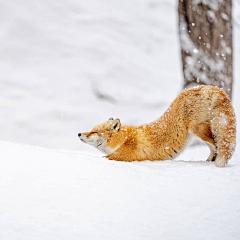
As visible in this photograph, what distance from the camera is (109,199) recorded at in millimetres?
2545

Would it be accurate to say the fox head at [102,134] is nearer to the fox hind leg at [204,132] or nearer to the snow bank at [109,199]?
the snow bank at [109,199]

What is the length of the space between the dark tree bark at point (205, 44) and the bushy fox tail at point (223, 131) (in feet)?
7.35

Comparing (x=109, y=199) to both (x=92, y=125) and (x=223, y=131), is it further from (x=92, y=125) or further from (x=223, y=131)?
(x=92, y=125)

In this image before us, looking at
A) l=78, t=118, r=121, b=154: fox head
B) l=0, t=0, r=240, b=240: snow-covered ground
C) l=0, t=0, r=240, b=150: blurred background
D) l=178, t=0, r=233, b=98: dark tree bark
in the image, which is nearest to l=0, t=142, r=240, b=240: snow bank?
l=0, t=0, r=240, b=240: snow-covered ground

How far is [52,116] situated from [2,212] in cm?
931

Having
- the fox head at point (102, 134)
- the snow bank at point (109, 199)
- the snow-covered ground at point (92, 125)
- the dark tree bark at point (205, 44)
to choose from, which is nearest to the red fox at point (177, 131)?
the fox head at point (102, 134)

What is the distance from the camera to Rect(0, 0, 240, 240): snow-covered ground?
2264 mm

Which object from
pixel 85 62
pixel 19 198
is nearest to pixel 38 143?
Answer: pixel 85 62

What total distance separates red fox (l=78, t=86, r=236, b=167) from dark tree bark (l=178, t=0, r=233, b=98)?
204 centimetres

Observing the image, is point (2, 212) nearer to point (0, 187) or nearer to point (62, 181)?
point (0, 187)

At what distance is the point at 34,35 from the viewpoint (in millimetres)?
15328

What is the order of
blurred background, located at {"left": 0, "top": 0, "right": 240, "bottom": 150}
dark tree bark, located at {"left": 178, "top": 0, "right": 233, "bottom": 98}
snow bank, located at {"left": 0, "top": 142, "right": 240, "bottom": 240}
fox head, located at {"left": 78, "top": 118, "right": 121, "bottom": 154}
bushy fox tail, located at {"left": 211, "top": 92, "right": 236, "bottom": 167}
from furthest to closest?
blurred background, located at {"left": 0, "top": 0, "right": 240, "bottom": 150}
dark tree bark, located at {"left": 178, "top": 0, "right": 233, "bottom": 98}
fox head, located at {"left": 78, "top": 118, "right": 121, "bottom": 154}
bushy fox tail, located at {"left": 211, "top": 92, "right": 236, "bottom": 167}
snow bank, located at {"left": 0, "top": 142, "right": 240, "bottom": 240}

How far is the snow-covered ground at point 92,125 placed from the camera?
226 cm

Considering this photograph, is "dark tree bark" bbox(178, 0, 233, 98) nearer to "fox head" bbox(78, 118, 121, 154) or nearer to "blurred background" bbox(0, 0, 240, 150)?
"fox head" bbox(78, 118, 121, 154)
